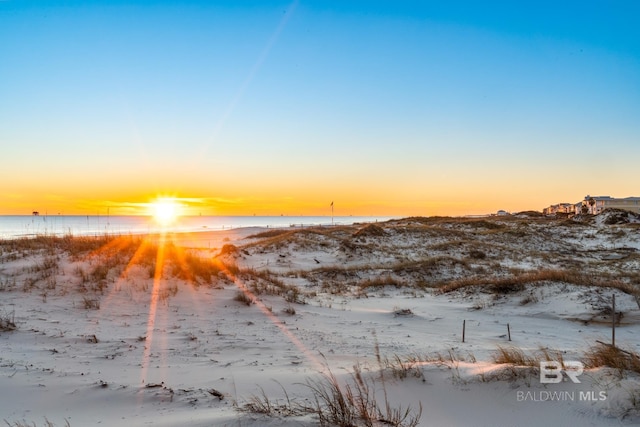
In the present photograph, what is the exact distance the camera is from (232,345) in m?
6.93

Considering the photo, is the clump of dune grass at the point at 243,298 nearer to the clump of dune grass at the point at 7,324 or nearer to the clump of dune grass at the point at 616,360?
the clump of dune grass at the point at 7,324

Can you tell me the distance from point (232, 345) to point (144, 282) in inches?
198

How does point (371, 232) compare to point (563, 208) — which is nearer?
point (371, 232)

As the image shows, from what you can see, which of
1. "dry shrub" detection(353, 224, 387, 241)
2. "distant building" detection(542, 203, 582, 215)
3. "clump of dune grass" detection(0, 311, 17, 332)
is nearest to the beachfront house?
"distant building" detection(542, 203, 582, 215)

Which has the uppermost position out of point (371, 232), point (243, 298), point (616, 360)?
point (371, 232)

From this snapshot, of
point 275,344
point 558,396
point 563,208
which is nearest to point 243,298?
point 275,344

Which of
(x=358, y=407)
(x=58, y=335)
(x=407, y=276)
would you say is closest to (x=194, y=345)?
(x=58, y=335)

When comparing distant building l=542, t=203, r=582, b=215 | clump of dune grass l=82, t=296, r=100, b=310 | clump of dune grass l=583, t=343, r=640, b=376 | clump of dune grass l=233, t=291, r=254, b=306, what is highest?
distant building l=542, t=203, r=582, b=215

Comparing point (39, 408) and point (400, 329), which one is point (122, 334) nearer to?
point (39, 408)

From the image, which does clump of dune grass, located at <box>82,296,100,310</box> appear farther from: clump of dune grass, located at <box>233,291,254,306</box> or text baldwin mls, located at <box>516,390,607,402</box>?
text baldwin mls, located at <box>516,390,607,402</box>

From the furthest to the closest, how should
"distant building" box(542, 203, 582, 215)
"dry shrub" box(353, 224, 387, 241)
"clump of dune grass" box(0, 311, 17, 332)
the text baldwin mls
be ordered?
1. "distant building" box(542, 203, 582, 215)
2. "dry shrub" box(353, 224, 387, 241)
3. "clump of dune grass" box(0, 311, 17, 332)
4. the text baldwin mls

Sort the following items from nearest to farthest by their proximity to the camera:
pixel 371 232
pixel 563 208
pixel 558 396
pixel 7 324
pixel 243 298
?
pixel 558 396 < pixel 7 324 < pixel 243 298 < pixel 371 232 < pixel 563 208

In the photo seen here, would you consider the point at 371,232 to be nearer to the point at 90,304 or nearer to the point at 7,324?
the point at 90,304

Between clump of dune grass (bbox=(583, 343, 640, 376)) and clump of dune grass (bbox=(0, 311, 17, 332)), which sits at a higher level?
clump of dune grass (bbox=(583, 343, 640, 376))
